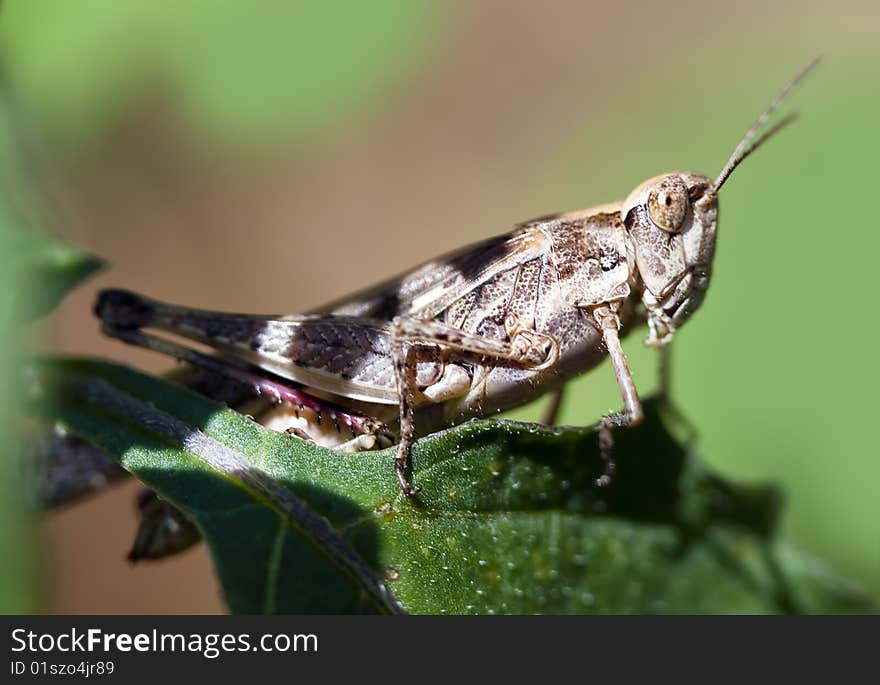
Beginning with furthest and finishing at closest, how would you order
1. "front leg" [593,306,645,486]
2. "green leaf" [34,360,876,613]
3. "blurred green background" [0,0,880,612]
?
1. "blurred green background" [0,0,880,612]
2. "front leg" [593,306,645,486]
3. "green leaf" [34,360,876,613]

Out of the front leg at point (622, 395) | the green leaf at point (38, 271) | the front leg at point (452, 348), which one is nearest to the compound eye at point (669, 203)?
the front leg at point (622, 395)

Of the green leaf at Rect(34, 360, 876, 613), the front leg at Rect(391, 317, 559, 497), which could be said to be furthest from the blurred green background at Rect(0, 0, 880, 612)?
the front leg at Rect(391, 317, 559, 497)

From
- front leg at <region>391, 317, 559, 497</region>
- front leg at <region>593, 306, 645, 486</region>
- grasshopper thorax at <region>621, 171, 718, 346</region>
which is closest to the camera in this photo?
front leg at <region>593, 306, 645, 486</region>

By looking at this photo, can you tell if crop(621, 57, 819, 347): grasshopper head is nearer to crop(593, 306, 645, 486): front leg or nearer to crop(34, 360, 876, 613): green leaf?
crop(593, 306, 645, 486): front leg

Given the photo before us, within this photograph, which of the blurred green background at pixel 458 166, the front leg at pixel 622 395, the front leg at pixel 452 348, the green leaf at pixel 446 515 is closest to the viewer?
the green leaf at pixel 446 515

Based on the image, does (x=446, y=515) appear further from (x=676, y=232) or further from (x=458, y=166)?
(x=458, y=166)

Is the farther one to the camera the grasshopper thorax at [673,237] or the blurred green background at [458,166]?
the blurred green background at [458,166]

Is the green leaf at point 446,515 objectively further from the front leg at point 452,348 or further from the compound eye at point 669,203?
the compound eye at point 669,203
